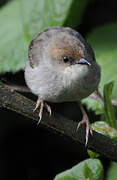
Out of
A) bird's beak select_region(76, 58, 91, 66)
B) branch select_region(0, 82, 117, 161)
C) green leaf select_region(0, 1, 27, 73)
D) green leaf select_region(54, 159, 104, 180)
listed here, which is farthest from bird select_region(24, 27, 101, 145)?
green leaf select_region(0, 1, 27, 73)

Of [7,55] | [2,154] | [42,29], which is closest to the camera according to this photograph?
[42,29]

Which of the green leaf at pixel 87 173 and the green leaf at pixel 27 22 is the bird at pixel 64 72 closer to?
the green leaf at pixel 27 22

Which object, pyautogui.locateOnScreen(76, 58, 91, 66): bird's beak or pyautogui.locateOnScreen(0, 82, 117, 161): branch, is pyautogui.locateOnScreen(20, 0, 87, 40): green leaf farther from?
pyautogui.locateOnScreen(0, 82, 117, 161): branch

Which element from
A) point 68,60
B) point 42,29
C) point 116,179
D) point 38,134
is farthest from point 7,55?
point 116,179

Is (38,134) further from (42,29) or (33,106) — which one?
(33,106)

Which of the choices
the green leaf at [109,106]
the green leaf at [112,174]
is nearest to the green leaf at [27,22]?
the green leaf at [109,106]

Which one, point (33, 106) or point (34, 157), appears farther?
point (34, 157)
